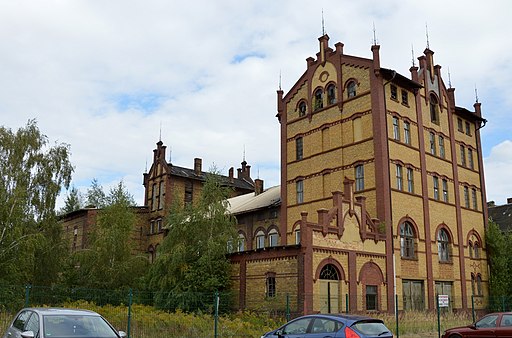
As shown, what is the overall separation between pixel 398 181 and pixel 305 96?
9256 mm

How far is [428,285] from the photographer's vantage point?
31.0 metres

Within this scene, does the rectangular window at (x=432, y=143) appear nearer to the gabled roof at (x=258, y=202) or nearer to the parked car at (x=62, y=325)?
the gabled roof at (x=258, y=202)

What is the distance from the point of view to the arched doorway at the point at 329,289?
25.3m

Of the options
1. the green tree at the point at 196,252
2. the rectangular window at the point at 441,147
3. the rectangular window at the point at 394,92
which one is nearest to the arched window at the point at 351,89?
the rectangular window at the point at 394,92

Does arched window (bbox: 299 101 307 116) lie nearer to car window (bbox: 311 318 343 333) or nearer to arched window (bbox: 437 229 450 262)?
arched window (bbox: 437 229 450 262)

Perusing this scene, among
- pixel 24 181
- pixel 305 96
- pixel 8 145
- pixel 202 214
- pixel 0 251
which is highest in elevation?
pixel 305 96

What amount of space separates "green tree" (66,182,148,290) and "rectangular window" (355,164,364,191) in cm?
1586

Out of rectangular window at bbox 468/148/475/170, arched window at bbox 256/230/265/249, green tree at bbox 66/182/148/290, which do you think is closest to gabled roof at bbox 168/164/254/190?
arched window at bbox 256/230/265/249

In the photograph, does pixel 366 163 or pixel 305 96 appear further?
pixel 305 96

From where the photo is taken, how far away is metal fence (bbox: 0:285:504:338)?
19225 mm

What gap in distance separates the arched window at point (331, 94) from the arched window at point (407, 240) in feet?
30.4

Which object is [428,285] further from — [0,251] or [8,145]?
[8,145]

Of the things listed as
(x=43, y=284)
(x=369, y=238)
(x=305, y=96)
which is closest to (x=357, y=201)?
(x=369, y=238)

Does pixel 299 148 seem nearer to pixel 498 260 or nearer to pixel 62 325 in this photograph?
pixel 498 260
